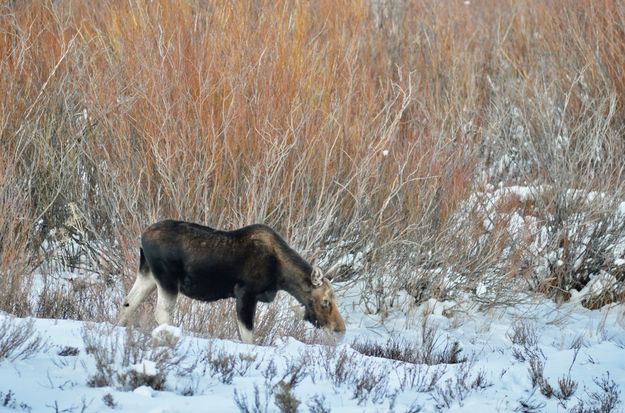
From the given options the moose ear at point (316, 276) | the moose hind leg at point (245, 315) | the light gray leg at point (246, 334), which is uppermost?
the moose ear at point (316, 276)

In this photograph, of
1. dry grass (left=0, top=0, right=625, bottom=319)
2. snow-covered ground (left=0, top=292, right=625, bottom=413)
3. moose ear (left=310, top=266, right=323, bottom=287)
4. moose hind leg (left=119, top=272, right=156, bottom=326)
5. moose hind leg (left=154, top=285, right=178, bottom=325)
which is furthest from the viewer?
dry grass (left=0, top=0, right=625, bottom=319)

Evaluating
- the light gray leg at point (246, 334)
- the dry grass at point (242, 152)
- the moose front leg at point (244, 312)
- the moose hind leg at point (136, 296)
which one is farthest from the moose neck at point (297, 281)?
the dry grass at point (242, 152)

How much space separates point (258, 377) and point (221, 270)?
1.08m

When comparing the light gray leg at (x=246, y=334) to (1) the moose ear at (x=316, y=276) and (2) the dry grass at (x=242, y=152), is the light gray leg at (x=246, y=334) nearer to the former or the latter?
(1) the moose ear at (x=316, y=276)

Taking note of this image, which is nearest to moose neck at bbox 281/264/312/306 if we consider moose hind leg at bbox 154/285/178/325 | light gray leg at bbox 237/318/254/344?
light gray leg at bbox 237/318/254/344

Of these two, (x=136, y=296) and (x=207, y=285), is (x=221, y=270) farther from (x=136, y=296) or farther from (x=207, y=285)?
(x=136, y=296)

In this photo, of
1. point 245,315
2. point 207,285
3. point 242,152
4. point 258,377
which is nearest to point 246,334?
point 245,315

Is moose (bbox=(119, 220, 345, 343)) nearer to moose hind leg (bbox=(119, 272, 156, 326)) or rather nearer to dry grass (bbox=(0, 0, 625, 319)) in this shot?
moose hind leg (bbox=(119, 272, 156, 326))

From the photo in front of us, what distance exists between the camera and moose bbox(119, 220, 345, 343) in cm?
737

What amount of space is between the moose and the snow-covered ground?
0.34 metres

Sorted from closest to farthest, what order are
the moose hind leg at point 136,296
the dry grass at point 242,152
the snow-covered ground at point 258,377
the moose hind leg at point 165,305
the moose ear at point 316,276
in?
the snow-covered ground at point 258,377, the moose hind leg at point 165,305, the moose ear at point 316,276, the moose hind leg at point 136,296, the dry grass at point 242,152

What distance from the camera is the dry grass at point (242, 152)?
33.6ft

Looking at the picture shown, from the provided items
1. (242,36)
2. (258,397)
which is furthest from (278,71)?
(258,397)

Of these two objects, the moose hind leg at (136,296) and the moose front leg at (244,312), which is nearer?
the moose front leg at (244,312)
